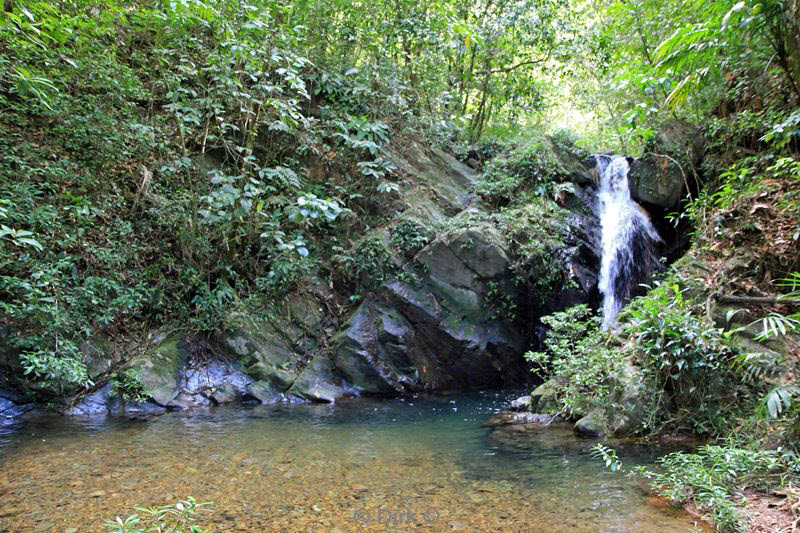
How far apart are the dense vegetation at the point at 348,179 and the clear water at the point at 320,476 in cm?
67

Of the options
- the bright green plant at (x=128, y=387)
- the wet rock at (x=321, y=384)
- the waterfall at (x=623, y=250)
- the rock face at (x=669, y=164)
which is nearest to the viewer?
the bright green plant at (x=128, y=387)

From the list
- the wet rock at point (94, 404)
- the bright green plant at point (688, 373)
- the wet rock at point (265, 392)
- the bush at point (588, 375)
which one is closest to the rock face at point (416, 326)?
the wet rock at point (265, 392)

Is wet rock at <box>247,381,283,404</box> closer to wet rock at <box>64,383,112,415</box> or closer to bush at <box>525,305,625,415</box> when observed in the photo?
wet rock at <box>64,383,112,415</box>

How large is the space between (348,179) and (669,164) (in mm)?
6406

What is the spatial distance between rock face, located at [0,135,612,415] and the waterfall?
10.4 inches

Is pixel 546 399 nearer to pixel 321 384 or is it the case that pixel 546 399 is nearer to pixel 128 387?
pixel 321 384

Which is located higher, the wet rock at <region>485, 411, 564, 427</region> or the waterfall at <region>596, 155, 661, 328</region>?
the waterfall at <region>596, 155, 661, 328</region>

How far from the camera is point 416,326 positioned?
28.5 ft

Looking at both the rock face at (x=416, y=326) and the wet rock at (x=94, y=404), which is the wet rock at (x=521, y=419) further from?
the wet rock at (x=94, y=404)

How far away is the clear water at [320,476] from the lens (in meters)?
3.32

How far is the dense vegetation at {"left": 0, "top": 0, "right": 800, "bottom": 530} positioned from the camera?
4883 millimetres

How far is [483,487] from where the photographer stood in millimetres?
3943

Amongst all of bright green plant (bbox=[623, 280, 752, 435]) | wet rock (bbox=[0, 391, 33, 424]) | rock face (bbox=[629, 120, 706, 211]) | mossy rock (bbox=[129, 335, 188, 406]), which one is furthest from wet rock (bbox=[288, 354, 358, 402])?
rock face (bbox=[629, 120, 706, 211])

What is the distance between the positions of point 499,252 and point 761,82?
4623mm
